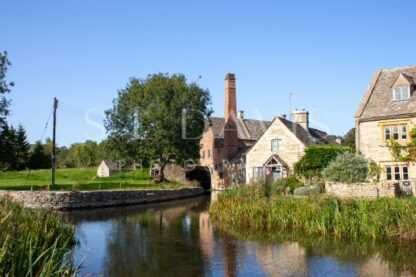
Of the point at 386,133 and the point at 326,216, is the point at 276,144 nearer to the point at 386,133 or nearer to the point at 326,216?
the point at 386,133

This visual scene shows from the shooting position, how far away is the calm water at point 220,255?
12392 millimetres

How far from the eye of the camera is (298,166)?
3900 cm

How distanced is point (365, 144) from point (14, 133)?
95.0 feet

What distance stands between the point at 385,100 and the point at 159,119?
22691mm

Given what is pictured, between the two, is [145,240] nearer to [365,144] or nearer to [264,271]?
[264,271]

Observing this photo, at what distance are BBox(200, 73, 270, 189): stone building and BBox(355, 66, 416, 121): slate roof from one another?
788 inches

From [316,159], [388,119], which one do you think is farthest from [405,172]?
[316,159]

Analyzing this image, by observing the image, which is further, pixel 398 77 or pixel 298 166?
pixel 298 166

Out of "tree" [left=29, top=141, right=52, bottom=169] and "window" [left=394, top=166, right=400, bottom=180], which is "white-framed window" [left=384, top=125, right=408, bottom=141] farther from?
"tree" [left=29, top=141, right=52, bottom=169]

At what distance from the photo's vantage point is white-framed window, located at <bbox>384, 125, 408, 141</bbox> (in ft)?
98.3

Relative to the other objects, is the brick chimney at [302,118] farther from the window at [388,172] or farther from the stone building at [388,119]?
the window at [388,172]

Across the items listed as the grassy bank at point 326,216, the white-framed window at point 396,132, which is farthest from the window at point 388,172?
the grassy bank at point 326,216

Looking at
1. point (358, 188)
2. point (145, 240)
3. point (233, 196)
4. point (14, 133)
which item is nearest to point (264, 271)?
point (145, 240)

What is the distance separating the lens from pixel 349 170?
1082 inches
